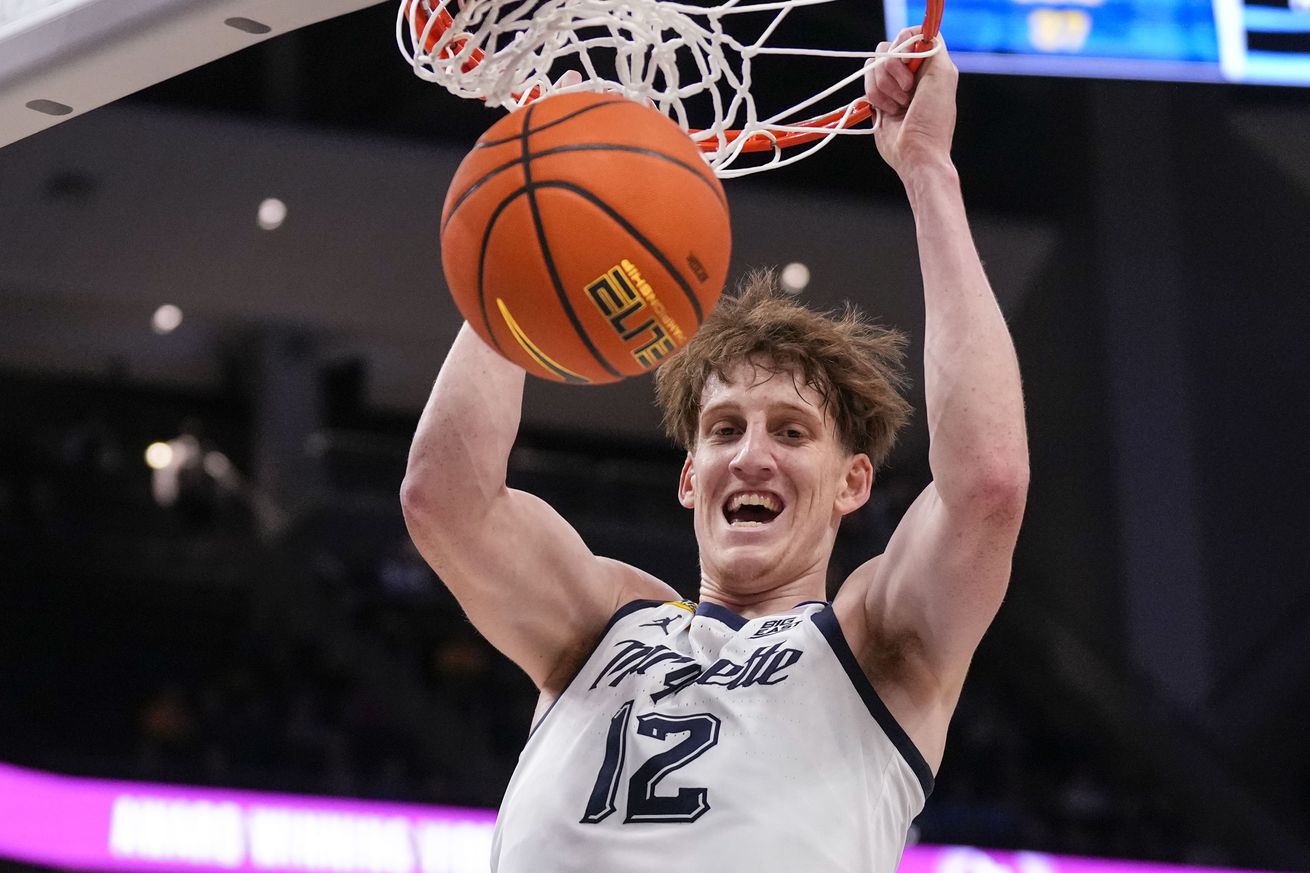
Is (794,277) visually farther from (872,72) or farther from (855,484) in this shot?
(872,72)

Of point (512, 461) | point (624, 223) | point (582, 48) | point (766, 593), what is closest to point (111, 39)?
point (582, 48)

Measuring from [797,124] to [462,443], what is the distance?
81 centimetres

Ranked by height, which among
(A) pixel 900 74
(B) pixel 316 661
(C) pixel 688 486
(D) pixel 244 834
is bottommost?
(D) pixel 244 834

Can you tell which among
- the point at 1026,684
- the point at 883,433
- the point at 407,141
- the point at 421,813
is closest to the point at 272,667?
the point at 421,813

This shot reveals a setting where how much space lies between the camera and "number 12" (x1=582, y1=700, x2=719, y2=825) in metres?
2.08

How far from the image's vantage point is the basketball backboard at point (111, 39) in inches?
89.0

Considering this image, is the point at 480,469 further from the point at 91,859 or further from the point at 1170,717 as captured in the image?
the point at 1170,717

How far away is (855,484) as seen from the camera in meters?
2.54

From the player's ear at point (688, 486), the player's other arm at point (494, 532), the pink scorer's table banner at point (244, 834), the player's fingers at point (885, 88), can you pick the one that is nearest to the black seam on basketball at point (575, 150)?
the player's other arm at point (494, 532)

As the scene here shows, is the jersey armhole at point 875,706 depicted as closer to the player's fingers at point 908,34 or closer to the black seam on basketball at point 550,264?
the black seam on basketball at point 550,264

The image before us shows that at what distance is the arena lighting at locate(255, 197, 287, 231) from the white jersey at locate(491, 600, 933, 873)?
25.1ft

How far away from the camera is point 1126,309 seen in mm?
9664

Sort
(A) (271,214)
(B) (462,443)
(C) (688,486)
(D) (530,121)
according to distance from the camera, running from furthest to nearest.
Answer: (A) (271,214), (C) (688,486), (B) (462,443), (D) (530,121)

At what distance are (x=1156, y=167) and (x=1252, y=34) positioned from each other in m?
4.14
